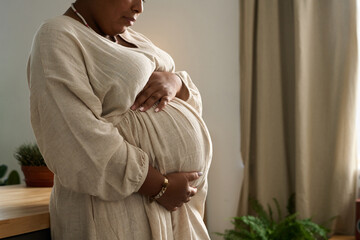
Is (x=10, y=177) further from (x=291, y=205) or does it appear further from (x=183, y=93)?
(x=183, y=93)

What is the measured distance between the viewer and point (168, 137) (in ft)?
3.68

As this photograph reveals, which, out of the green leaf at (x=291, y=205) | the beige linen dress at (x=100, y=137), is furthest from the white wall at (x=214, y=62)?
the beige linen dress at (x=100, y=137)

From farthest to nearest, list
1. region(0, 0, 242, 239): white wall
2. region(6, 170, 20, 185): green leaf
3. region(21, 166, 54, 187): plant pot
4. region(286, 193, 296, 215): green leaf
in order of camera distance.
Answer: region(6, 170, 20, 185): green leaf
region(0, 0, 242, 239): white wall
region(286, 193, 296, 215): green leaf
region(21, 166, 54, 187): plant pot

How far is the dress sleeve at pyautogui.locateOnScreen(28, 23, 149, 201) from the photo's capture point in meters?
0.97

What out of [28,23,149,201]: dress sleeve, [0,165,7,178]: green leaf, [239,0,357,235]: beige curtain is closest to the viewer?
[28,23,149,201]: dress sleeve

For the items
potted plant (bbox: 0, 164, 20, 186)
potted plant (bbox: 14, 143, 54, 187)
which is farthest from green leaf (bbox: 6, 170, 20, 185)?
potted plant (bbox: 14, 143, 54, 187)

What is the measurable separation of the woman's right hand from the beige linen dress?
0.02m

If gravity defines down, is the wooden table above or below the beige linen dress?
below

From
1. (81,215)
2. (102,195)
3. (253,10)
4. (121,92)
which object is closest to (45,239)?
(81,215)

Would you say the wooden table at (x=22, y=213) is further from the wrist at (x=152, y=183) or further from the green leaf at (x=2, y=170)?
the green leaf at (x=2, y=170)

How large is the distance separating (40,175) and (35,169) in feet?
0.10

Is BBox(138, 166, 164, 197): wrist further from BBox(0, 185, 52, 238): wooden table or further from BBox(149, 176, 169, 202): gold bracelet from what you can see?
BBox(0, 185, 52, 238): wooden table

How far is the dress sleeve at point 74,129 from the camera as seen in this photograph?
97 centimetres

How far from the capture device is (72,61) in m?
1.01
